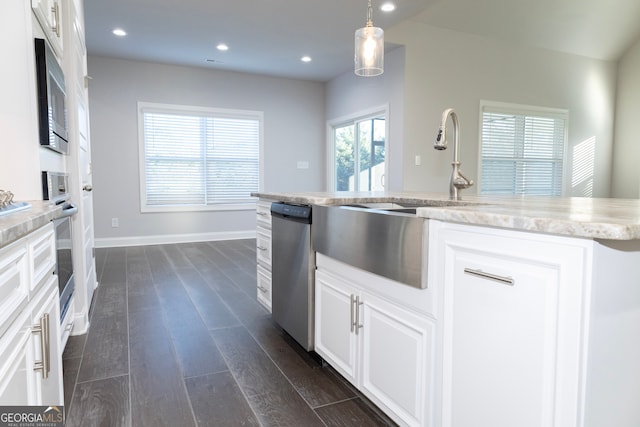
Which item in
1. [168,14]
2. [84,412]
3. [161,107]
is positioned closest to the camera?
[84,412]

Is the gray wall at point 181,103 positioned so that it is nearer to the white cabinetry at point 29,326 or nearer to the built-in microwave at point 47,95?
the built-in microwave at point 47,95

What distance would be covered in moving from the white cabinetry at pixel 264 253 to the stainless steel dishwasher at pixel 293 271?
135 millimetres

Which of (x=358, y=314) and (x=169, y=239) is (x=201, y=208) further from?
(x=358, y=314)

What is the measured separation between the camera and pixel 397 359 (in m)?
1.38

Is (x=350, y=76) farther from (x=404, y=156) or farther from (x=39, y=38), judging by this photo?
(x=39, y=38)

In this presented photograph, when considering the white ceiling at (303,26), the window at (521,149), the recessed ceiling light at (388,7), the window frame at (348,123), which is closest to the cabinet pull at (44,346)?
the white ceiling at (303,26)

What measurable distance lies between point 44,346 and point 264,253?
1.60m

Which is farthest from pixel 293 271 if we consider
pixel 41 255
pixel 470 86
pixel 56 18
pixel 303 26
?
pixel 470 86

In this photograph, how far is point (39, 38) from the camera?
1598mm

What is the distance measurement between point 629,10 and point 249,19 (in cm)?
510

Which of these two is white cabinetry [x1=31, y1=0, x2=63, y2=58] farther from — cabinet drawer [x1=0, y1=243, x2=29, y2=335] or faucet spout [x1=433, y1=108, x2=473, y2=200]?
faucet spout [x1=433, y1=108, x2=473, y2=200]

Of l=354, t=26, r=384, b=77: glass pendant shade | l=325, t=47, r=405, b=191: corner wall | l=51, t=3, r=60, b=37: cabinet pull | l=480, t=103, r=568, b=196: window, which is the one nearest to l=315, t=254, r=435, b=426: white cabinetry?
l=354, t=26, r=384, b=77: glass pendant shade

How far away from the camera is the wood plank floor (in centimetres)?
158

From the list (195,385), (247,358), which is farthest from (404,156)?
(195,385)
